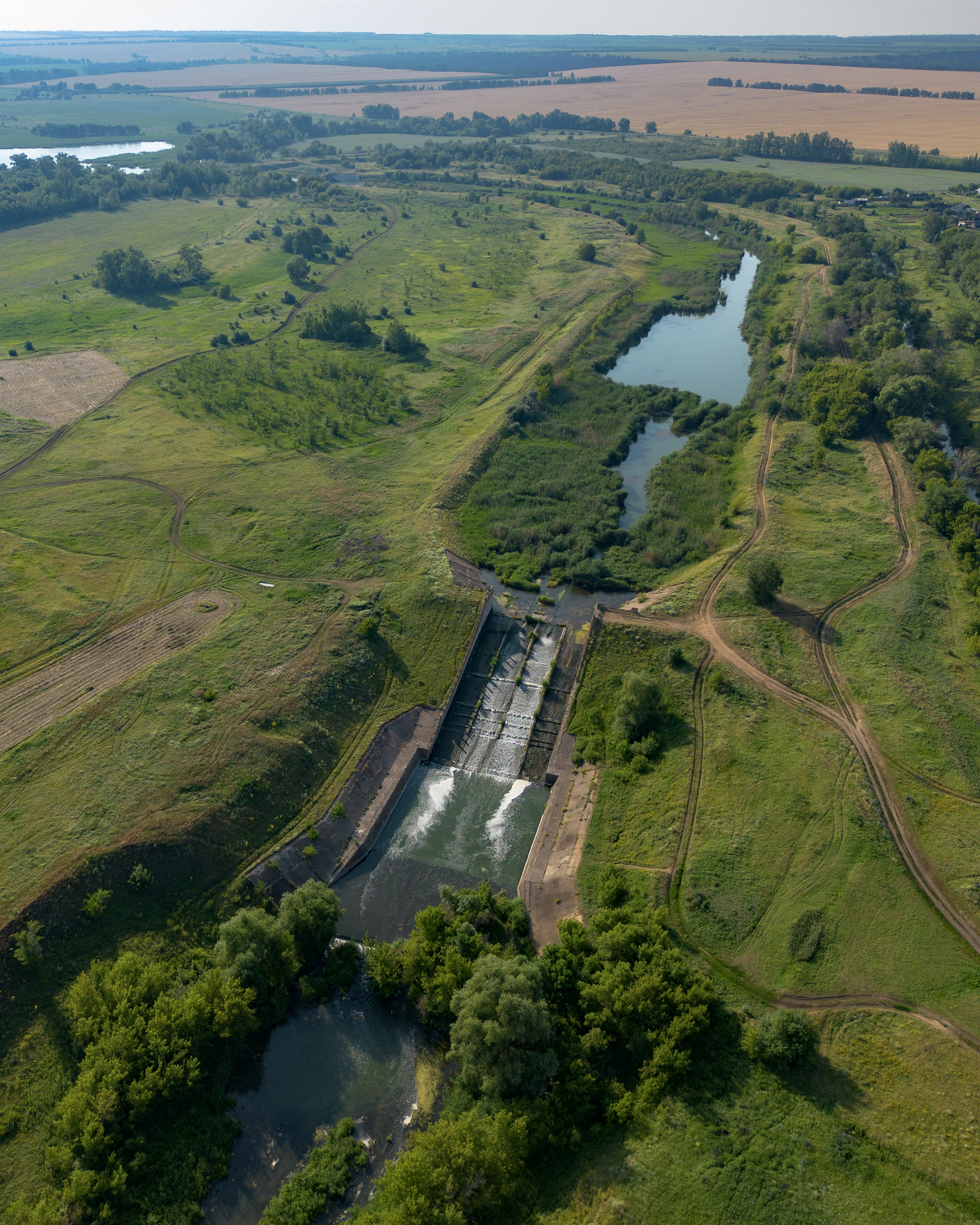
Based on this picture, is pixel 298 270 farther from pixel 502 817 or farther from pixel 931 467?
pixel 502 817

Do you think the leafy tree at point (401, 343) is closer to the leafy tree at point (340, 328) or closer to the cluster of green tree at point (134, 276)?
the leafy tree at point (340, 328)

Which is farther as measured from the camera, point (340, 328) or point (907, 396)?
point (340, 328)

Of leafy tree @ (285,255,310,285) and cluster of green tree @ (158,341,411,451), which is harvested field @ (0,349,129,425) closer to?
cluster of green tree @ (158,341,411,451)

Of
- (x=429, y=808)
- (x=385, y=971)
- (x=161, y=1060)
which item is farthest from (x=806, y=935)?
(x=161, y=1060)

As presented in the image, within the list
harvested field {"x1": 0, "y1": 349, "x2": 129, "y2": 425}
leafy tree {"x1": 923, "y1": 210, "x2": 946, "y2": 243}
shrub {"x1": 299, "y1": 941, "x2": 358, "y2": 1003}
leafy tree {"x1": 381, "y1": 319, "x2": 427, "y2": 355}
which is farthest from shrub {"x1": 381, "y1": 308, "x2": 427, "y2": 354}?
leafy tree {"x1": 923, "y1": 210, "x2": 946, "y2": 243}

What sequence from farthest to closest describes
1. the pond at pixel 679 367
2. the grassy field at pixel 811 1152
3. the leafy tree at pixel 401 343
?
the leafy tree at pixel 401 343 → the pond at pixel 679 367 → the grassy field at pixel 811 1152

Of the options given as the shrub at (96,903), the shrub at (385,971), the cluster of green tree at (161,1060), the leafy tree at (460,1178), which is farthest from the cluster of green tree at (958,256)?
the shrub at (96,903)

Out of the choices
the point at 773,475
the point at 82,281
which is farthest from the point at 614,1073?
the point at 82,281
